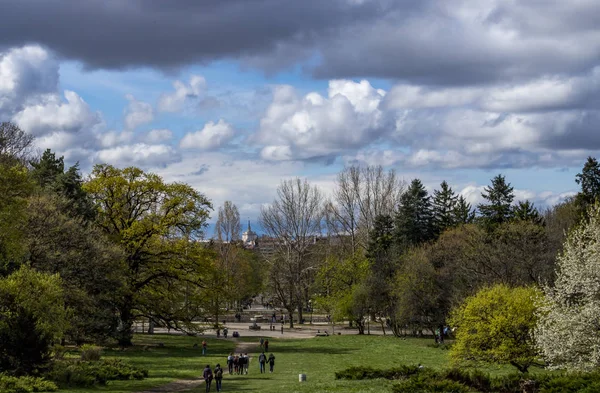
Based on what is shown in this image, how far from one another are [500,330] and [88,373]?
70.9 feet

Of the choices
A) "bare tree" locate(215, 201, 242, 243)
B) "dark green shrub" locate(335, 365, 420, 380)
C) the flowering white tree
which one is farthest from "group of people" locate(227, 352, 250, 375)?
"bare tree" locate(215, 201, 242, 243)

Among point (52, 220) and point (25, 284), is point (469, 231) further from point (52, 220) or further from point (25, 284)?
point (25, 284)

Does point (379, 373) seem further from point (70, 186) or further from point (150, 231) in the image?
point (70, 186)

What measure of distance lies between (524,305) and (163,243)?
33.1m

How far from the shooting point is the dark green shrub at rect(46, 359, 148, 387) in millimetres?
31094

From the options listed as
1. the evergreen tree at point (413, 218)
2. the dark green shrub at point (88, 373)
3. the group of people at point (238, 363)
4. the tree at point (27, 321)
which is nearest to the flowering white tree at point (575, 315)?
the group of people at point (238, 363)

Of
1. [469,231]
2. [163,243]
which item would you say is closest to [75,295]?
[163,243]

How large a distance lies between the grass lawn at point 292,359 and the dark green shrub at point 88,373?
2.26 feet

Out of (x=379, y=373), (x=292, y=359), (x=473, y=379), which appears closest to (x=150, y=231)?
(x=292, y=359)

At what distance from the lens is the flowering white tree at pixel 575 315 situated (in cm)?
2906

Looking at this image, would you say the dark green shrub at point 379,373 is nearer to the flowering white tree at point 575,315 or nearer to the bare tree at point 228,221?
the flowering white tree at point 575,315

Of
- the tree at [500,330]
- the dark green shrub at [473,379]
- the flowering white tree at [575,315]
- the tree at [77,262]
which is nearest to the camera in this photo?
the dark green shrub at [473,379]

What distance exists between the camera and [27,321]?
2992 centimetres

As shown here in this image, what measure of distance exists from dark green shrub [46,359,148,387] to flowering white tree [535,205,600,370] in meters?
21.8
